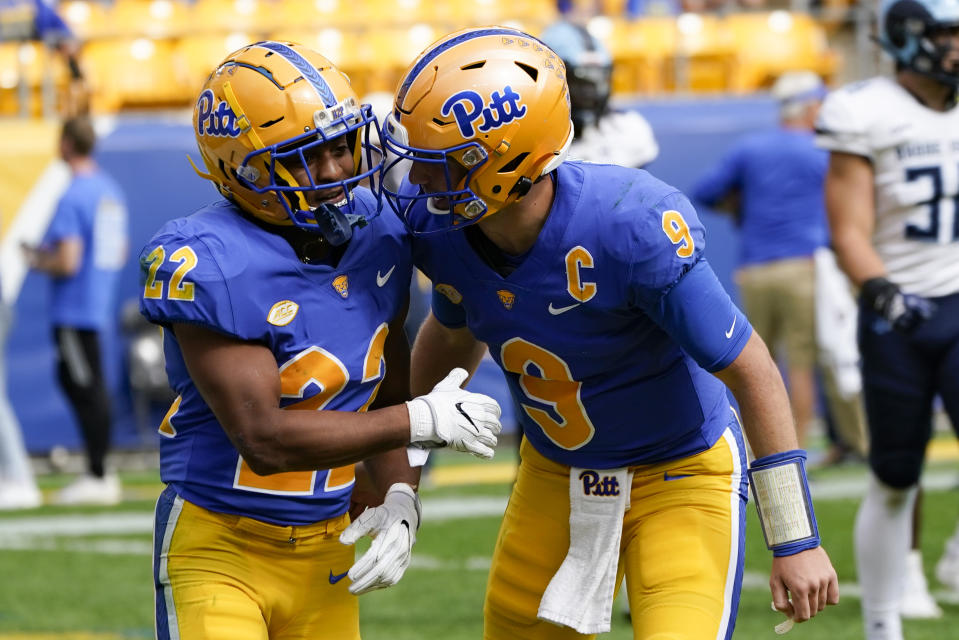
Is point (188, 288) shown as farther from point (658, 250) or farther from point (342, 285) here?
point (658, 250)

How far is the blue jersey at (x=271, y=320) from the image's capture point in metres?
2.54

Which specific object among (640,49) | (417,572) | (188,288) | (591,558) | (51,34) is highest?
(188,288)

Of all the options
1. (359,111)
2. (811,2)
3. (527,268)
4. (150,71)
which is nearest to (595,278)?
(527,268)

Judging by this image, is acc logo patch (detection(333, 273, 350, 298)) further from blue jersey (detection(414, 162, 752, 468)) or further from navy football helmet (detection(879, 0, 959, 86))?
navy football helmet (detection(879, 0, 959, 86))

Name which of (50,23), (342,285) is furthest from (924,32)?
(50,23)

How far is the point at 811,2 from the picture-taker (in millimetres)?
12891

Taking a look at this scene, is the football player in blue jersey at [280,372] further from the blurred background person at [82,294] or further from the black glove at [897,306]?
the blurred background person at [82,294]

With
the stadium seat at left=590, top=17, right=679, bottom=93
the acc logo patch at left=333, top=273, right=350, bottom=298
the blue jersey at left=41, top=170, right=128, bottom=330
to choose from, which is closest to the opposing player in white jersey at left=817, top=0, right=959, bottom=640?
the acc logo patch at left=333, top=273, right=350, bottom=298

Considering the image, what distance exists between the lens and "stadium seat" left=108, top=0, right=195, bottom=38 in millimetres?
12766

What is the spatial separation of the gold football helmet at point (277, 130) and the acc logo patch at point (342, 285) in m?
0.08

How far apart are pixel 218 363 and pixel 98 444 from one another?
5164 mm

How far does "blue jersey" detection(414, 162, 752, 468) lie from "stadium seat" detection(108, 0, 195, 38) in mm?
10427

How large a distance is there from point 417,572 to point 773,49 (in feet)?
25.0

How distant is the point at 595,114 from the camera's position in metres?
4.95
